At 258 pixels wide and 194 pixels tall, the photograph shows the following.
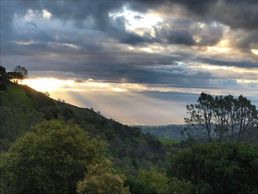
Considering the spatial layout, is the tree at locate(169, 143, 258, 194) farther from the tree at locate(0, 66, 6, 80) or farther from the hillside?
the tree at locate(0, 66, 6, 80)

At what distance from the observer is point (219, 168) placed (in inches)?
2616

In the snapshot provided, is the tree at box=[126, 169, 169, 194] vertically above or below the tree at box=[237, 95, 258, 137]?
below

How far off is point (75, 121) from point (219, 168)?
79.3m

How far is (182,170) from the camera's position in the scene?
70812mm

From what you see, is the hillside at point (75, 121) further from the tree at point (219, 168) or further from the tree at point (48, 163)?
the tree at point (48, 163)

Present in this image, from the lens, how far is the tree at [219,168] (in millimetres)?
65625

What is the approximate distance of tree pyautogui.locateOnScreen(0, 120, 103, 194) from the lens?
153 ft

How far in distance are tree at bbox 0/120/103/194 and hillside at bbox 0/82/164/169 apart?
107 ft

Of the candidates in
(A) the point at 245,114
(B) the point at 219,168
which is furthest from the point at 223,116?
(B) the point at 219,168

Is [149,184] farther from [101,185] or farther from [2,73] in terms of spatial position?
[2,73]

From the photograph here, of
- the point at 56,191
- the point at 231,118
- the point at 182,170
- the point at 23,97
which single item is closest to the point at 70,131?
the point at 56,191

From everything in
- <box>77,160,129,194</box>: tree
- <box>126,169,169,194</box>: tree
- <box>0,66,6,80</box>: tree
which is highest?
<box>0,66,6,80</box>: tree

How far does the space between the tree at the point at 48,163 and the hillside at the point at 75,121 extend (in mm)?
32581

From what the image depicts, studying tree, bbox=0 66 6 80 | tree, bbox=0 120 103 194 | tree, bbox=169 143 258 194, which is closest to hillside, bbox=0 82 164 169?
tree, bbox=0 66 6 80
